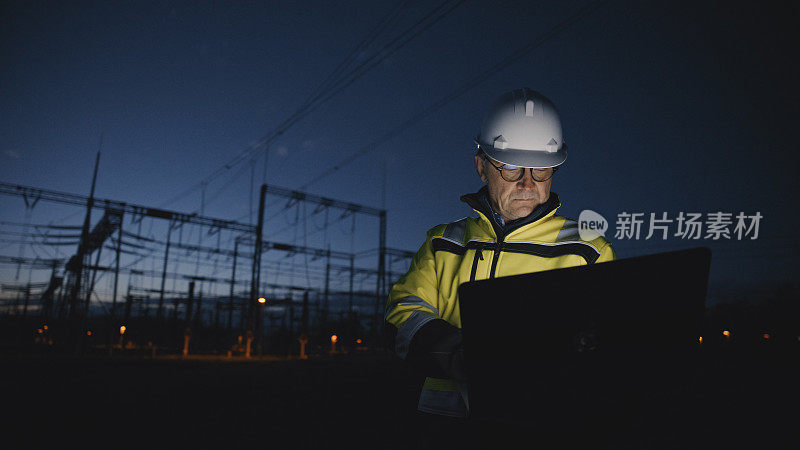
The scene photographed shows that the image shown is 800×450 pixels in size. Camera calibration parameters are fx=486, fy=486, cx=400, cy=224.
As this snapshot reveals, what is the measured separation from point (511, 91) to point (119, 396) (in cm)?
1071

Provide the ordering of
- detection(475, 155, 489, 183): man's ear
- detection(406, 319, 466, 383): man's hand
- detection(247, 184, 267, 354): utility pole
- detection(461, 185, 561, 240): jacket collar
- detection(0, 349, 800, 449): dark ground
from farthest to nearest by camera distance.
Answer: detection(247, 184, 267, 354): utility pole < detection(475, 155, 489, 183): man's ear < detection(461, 185, 561, 240): jacket collar < detection(406, 319, 466, 383): man's hand < detection(0, 349, 800, 449): dark ground

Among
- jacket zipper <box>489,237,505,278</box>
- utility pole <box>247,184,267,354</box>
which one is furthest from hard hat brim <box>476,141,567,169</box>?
utility pole <box>247,184,267,354</box>

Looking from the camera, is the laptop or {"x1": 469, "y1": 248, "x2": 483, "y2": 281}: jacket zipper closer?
the laptop

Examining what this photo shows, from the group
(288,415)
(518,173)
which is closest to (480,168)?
(518,173)

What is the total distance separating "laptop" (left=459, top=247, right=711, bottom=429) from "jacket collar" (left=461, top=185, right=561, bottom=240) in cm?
69

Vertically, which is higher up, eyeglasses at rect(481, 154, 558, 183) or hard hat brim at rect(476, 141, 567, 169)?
hard hat brim at rect(476, 141, 567, 169)

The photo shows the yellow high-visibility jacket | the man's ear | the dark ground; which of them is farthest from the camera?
the man's ear

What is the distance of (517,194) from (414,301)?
63 cm

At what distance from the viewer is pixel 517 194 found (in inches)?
80.5

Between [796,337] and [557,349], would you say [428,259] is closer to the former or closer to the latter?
[557,349]

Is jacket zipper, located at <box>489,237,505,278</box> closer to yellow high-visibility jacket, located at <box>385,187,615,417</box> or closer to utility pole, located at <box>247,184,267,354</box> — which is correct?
yellow high-visibility jacket, located at <box>385,187,615,417</box>

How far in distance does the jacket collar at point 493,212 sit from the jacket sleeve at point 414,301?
0.74ft

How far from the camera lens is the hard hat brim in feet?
6.61

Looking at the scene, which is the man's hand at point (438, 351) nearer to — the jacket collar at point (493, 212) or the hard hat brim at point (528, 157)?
the jacket collar at point (493, 212)
